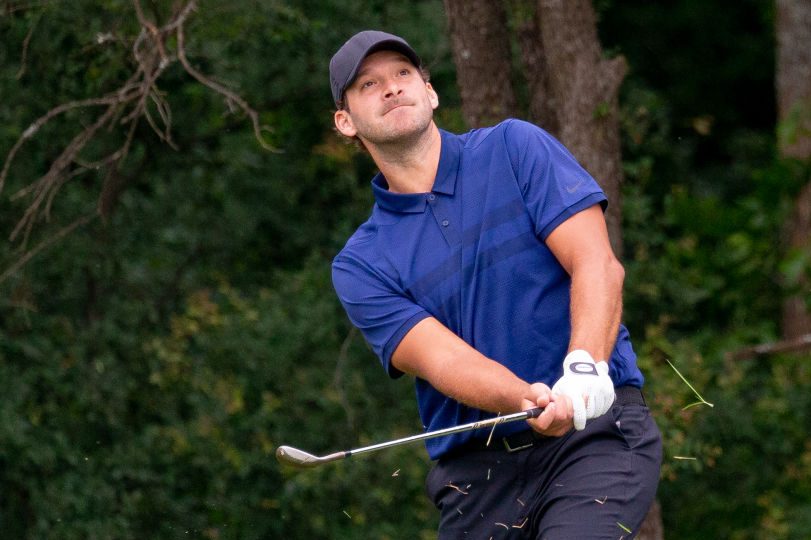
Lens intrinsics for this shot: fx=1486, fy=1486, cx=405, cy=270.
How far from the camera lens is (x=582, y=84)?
647 centimetres

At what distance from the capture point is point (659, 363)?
7492mm

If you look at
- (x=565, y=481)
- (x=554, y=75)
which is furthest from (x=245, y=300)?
(x=565, y=481)

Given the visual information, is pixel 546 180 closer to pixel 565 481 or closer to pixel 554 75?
pixel 565 481

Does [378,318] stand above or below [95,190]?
above

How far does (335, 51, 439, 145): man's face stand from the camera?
13.4 feet

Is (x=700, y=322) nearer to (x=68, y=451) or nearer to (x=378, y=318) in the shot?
(x=68, y=451)

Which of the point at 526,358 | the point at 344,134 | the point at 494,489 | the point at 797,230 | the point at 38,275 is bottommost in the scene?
the point at 797,230

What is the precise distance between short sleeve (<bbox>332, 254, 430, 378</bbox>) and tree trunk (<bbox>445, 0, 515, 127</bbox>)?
2762mm

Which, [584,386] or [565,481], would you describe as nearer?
[584,386]

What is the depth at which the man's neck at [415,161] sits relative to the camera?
4109mm

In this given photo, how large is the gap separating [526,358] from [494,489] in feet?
1.25

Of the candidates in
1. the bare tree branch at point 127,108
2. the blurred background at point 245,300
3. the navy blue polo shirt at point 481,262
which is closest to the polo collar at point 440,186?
the navy blue polo shirt at point 481,262

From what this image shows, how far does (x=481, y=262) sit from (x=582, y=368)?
0.50 m

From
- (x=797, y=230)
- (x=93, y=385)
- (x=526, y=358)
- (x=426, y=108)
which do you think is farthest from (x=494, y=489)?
(x=797, y=230)
